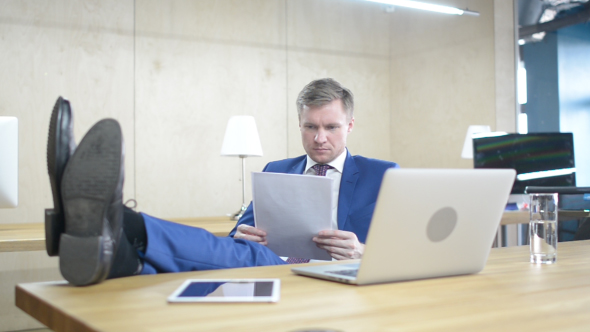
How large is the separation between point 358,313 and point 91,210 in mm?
493

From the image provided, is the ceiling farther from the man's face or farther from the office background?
the man's face

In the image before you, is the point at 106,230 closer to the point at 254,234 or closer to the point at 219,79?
Result: the point at 254,234

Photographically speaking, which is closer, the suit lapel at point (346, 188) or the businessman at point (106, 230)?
the businessman at point (106, 230)

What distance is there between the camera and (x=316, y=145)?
2.23 meters

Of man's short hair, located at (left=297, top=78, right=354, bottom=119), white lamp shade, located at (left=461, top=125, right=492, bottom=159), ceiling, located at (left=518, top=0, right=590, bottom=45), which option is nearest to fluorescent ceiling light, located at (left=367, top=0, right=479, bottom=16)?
ceiling, located at (left=518, top=0, right=590, bottom=45)

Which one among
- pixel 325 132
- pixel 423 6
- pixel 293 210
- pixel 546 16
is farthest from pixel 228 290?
pixel 546 16

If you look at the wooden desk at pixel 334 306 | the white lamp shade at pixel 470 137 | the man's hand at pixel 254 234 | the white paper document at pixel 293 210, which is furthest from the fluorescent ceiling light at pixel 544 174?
the wooden desk at pixel 334 306

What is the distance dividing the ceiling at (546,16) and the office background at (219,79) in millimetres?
110

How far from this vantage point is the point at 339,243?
66.1 inches

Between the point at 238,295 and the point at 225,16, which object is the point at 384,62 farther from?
the point at 238,295

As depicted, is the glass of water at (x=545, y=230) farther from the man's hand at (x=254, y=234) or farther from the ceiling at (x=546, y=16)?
the ceiling at (x=546, y=16)

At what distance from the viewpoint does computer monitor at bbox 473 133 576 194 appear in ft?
11.9

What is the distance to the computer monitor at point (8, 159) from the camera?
227cm

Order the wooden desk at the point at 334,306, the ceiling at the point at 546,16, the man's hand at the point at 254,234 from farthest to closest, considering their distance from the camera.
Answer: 1. the ceiling at the point at 546,16
2. the man's hand at the point at 254,234
3. the wooden desk at the point at 334,306
